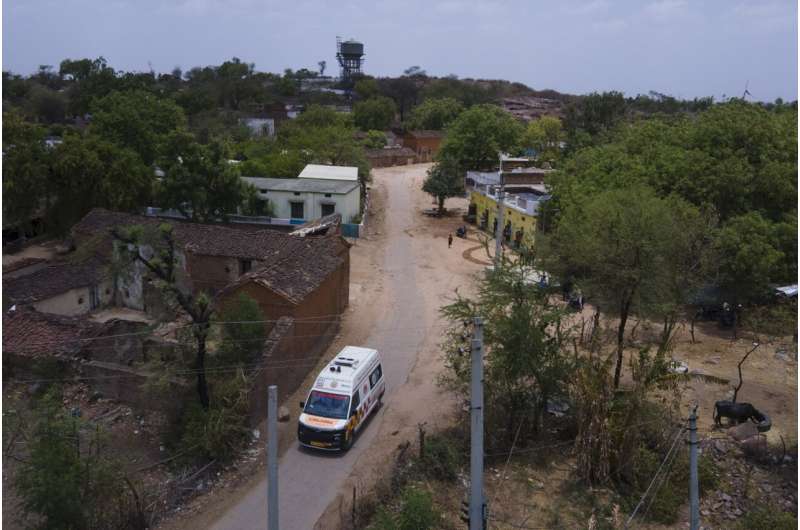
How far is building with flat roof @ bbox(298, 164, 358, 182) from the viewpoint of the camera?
41.8m

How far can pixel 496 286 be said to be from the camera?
16.4m

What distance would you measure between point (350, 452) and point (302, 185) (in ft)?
79.2

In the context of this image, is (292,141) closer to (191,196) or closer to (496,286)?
(191,196)

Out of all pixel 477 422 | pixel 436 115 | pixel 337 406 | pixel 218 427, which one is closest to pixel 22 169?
pixel 218 427

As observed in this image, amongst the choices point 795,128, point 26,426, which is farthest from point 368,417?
point 795,128

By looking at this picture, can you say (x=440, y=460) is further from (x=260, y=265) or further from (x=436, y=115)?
(x=436, y=115)

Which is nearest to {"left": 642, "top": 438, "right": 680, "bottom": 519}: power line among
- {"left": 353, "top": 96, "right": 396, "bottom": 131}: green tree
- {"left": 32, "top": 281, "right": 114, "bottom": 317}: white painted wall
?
{"left": 32, "top": 281, "right": 114, "bottom": 317}: white painted wall

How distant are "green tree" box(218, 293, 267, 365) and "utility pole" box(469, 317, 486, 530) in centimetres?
813

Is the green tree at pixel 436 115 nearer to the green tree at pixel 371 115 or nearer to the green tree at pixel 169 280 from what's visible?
the green tree at pixel 371 115

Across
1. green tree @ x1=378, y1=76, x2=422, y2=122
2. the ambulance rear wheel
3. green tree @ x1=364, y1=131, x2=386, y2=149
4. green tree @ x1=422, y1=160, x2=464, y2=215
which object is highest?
green tree @ x1=378, y1=76, x2=422, y2=122

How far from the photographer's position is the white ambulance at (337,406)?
1549cm

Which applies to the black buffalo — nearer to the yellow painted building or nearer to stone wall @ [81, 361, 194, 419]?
stone wall @ [81, 361, 194, 419]

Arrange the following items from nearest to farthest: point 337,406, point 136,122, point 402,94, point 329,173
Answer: point 337,406
point 136,122
point 329,173
point 402,94

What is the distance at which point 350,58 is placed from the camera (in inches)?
5172
